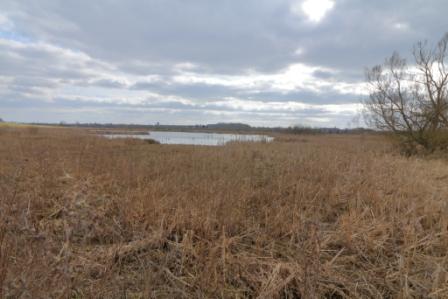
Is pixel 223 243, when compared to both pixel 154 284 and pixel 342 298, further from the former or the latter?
pixel 342 298

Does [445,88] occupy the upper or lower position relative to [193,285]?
upper

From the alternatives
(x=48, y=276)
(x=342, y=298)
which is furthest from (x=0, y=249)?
(x=342, y=298)

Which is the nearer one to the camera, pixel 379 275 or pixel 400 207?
pixel 379 275

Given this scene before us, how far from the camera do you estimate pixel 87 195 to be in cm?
492

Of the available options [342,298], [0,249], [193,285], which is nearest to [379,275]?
[342,298]

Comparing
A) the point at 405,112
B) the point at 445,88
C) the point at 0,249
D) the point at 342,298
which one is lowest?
the point at 342,298

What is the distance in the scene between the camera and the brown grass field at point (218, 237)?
2633 millimetres

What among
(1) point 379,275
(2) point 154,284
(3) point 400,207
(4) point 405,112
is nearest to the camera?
(2) point 154,284

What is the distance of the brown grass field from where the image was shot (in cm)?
263

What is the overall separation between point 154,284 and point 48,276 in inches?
39.2

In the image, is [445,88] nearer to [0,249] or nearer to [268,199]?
[268,199]

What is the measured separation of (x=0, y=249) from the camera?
2301 millimetres

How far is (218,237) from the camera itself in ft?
12.3

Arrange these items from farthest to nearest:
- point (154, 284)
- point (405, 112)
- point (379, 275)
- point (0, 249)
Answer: point (405, 112), point (379, 275), point (154, 284), point (0, 249)
